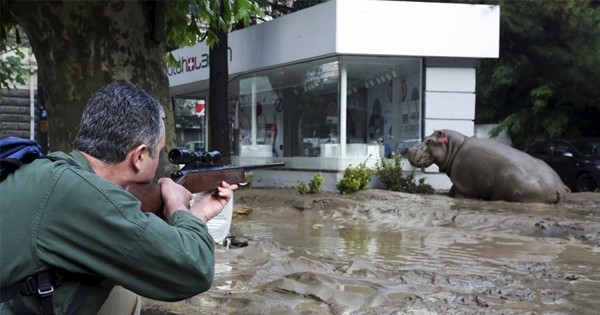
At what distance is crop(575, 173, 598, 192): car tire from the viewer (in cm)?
1678

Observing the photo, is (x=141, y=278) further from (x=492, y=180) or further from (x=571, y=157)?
(x=571, y=157)

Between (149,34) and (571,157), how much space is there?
14896mm

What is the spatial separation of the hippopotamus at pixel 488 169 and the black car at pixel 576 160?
505 cm

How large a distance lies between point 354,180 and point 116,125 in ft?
36.8

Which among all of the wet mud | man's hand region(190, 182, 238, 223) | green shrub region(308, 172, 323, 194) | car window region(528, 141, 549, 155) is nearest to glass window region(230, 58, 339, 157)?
green shrub region(308, 172, 323, 194)

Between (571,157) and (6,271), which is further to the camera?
(571,157)

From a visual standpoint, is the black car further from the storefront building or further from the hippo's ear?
the hippo's ear

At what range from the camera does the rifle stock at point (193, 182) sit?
2279 millimetres

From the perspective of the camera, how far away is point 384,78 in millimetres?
15391

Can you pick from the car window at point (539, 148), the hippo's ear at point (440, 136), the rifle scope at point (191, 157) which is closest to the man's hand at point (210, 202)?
the rifle scope at point (191, 157)

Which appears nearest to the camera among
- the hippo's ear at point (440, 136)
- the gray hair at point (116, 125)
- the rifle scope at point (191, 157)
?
the gray hair at point (116, 125)

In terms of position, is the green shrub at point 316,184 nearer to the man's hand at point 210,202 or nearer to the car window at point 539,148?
the car window at point 539,148

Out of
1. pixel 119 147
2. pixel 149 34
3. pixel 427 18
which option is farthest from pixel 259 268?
pixel 427 18

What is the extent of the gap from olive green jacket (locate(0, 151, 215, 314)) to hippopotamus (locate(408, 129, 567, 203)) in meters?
10.9
